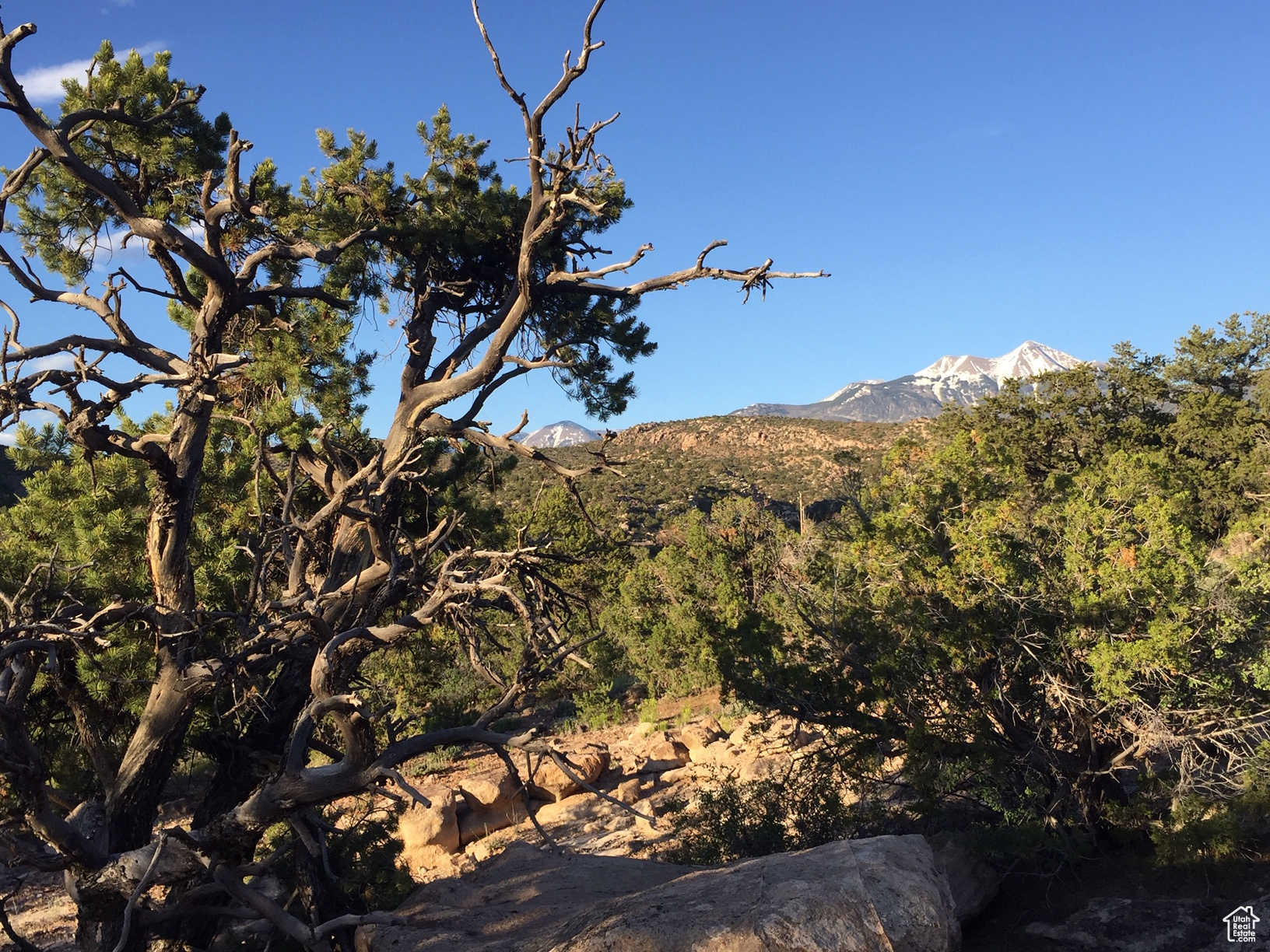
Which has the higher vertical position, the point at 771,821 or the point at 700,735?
the point at 771,821

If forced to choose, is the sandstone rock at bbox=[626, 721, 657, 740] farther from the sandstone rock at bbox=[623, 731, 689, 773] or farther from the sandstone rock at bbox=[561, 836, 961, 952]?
the sandstone rock at bbox=[561, 836, 961, 952]

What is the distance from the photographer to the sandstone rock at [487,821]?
47.3 ft

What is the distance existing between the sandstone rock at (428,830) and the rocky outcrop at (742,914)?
7834 millimetres

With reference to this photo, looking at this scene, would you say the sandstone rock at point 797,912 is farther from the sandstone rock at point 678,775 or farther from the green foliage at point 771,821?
the sandstone rock at point 678,775

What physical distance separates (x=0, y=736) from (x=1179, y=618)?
919 centimetres

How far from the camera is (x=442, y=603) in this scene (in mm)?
5738

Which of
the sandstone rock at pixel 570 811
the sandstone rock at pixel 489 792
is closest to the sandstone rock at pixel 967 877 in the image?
the sandstone rock at pixel 570 811

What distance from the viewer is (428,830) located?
539 inches

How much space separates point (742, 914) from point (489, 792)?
1151 centimetres

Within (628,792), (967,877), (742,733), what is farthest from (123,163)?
(742,733)

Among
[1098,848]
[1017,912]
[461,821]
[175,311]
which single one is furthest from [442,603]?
[461,821]

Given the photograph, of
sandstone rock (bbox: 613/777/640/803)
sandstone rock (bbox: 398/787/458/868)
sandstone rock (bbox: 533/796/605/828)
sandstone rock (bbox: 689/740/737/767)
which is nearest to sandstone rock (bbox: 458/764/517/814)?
sandstone rock (bbox: 533/796/605/828)

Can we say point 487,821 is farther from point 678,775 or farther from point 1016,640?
point 1016,640

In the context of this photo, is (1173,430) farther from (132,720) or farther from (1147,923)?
(132,720)
